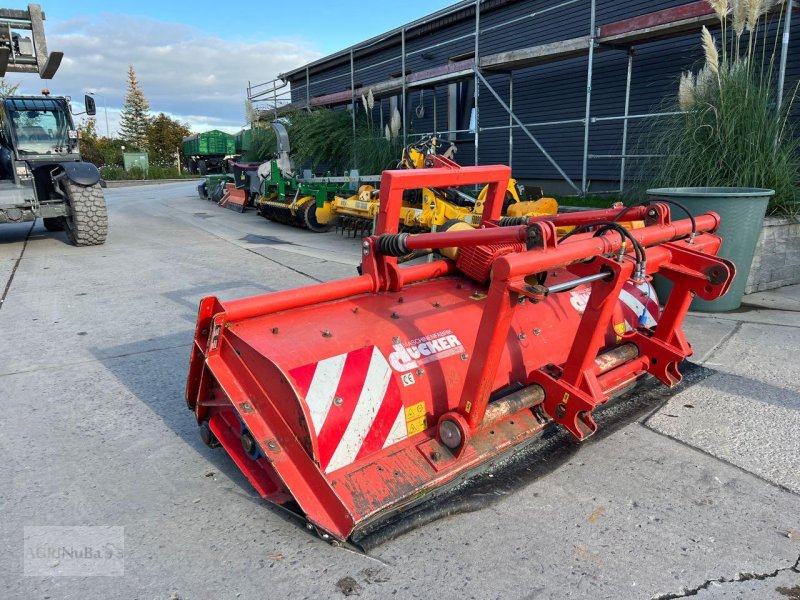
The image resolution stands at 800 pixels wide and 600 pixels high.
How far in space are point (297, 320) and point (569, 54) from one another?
8574mm

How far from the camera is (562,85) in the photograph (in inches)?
456

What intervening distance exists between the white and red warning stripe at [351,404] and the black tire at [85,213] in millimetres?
8023

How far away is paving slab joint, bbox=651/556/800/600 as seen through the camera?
1923 millimetres

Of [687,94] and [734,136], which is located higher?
[687,94]

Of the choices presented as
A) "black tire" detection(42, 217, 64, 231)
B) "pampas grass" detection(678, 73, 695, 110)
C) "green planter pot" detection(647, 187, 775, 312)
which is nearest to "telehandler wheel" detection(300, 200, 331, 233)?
"black tire" detection(42, 217, 64, 231)

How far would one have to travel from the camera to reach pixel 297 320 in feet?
8.74

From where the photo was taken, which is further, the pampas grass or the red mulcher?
the pampas grass

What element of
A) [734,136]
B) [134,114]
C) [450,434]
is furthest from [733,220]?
[134,114]

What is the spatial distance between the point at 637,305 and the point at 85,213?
8.41m

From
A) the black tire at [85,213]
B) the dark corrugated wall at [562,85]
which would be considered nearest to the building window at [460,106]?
the dark corrugated wall at [562,85]

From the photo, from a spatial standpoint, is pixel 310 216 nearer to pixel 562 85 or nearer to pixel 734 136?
pixel 562 85

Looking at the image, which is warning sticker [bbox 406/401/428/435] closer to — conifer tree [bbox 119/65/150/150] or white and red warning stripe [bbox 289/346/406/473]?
white and red warning stripe [bbox 289/346/406/473]
